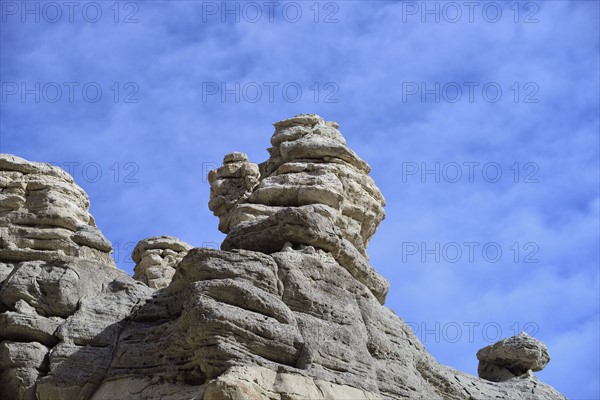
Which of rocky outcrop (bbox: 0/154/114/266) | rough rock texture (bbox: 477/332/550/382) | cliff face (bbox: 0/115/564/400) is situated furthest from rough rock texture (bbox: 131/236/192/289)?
rough rock texture (bbox: 477/332/550/382)

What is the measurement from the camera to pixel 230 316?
17203 mm

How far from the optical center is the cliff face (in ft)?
56.7

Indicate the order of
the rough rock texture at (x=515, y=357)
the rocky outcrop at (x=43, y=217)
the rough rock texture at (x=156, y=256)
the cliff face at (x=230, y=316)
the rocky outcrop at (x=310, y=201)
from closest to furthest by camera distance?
the cliff face at (x=230, y=316) < the rocky outcrop at (x=310, y=201) < the rocky outcrop at (x=43, y=217) < the rough rock texture at (x=515, y=357) < the rough rock texture at (x=156, y=256)

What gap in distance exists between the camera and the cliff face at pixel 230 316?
17297 mm

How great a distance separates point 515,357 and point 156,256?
29.3ft

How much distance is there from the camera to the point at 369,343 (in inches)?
740

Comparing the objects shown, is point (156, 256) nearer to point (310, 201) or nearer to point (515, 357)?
point (310, 201)

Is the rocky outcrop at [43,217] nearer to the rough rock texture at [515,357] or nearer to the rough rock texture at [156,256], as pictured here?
the rough rock texture at [156,256]

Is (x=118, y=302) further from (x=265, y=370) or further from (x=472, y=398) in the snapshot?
(x=472, y=398)

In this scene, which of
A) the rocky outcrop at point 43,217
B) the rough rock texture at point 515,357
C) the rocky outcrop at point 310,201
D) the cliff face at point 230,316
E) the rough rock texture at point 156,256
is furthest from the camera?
the rough rock texture at point 156,256

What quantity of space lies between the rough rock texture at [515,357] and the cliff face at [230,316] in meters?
0.03

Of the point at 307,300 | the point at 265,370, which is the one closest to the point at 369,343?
the point at 307,300

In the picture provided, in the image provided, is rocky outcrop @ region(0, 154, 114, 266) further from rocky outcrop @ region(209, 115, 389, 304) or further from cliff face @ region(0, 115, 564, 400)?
rocky outcrop @ region(209, 115, 389, 304)

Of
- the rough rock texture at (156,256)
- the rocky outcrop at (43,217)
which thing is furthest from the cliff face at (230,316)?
the rough rock texture at (156,256)
